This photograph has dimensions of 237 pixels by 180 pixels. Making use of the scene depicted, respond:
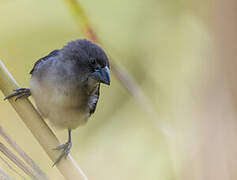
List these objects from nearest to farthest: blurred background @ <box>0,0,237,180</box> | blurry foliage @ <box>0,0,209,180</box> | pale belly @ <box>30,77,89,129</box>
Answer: blurred background @ <box>0,0,237,180</box> < blurry foliage @ <box>0,0,209,180</box> < pale belly @ <box>30,77,89,129</box>

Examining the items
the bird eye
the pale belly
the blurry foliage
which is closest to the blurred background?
the blurry foliage

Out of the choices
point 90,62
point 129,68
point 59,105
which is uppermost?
point 90,62

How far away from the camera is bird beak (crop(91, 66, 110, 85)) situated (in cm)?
155

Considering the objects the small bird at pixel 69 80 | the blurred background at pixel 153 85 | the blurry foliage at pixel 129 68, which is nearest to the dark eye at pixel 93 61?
the small bird at pixel 69 80

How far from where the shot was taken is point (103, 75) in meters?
1.56

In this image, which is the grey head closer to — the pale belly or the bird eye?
the bird eye

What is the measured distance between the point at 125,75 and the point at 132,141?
0.44m

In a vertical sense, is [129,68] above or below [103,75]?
below

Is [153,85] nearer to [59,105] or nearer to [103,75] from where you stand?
[103,75]

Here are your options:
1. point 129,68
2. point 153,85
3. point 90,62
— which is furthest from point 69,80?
point 129,68

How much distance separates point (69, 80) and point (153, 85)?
1.34 ft

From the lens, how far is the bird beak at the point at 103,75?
1553mm

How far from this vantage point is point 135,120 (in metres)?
1.83

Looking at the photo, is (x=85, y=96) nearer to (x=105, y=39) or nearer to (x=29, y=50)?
(x=105, y=39)
